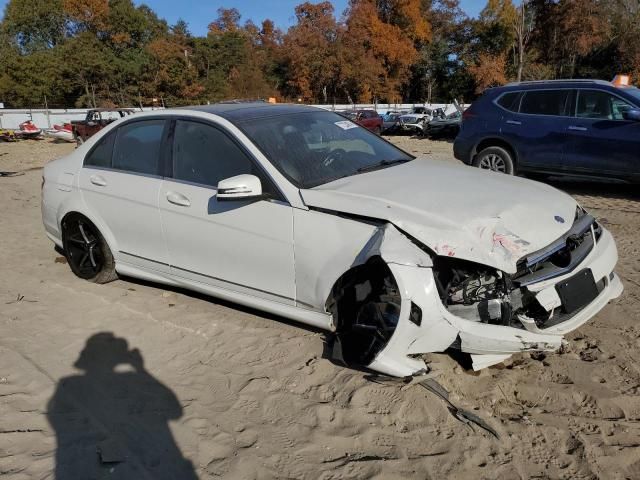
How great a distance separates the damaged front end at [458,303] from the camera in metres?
2.76

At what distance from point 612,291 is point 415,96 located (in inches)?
2452

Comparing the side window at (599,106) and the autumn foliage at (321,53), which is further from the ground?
the autumn foliage at (321,53)

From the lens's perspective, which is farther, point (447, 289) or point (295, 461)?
point (447, 289)

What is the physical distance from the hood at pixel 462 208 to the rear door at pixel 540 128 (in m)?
4.99

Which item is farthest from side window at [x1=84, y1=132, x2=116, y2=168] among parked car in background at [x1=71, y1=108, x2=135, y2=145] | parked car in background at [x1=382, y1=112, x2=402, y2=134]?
parked car in background at [x1=382, y1=112, x2=402, y2=134]

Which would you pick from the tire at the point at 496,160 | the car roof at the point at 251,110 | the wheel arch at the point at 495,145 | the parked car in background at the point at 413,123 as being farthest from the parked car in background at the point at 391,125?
the car roof at the point at 251,110

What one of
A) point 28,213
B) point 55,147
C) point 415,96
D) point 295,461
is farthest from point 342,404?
point 415,96

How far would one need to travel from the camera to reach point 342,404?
297 cm

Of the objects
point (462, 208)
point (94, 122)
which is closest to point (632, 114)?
point (462, 208)

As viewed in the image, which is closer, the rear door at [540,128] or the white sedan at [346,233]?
the white sedan at [346,233]

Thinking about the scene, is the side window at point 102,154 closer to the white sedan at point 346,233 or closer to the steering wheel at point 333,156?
the white sedan at point 346,233

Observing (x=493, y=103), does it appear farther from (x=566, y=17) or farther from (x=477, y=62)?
(x=477, y=62)

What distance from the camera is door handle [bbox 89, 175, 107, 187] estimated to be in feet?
14.5

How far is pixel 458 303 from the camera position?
2.91 meters
